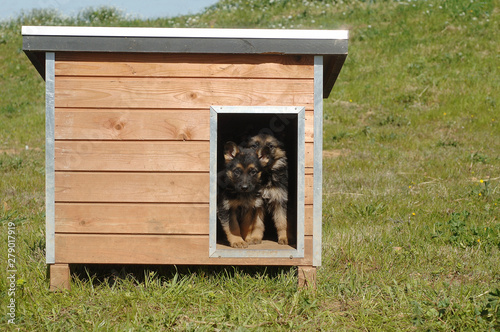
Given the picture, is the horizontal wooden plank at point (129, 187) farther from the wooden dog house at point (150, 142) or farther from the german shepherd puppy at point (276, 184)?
the german shepherd puppy at point (276, 184)

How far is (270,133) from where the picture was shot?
5.95 metres

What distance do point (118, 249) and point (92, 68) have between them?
1.59 m

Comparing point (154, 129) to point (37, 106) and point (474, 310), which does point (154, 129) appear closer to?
point (474, 310)

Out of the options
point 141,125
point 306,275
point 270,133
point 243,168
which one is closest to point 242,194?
point 243,168

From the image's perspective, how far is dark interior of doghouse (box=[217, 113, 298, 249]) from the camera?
18.9 feet

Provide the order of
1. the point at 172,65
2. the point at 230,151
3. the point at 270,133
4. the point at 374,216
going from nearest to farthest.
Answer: the point at 172,65 < the point at 230,151 < the point at 270,133 < the point at 374,216

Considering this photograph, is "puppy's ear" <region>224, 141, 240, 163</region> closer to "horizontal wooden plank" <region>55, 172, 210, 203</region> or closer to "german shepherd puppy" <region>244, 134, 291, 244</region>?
"german shepherd puppy" <region>244, 134, 291, 244</region>

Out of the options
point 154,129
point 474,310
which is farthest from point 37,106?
point 474,310

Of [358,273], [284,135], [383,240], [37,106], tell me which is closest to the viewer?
[358,273]

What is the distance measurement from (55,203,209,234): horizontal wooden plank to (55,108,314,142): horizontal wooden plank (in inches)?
23.7

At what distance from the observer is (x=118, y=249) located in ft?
14.5

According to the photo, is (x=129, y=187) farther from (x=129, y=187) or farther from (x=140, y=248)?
(x=140, y=248)

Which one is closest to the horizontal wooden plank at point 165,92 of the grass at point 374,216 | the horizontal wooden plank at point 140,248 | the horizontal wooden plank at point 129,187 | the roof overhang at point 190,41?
the roof overhang at point 190,41

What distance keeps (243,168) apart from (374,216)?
226cm
